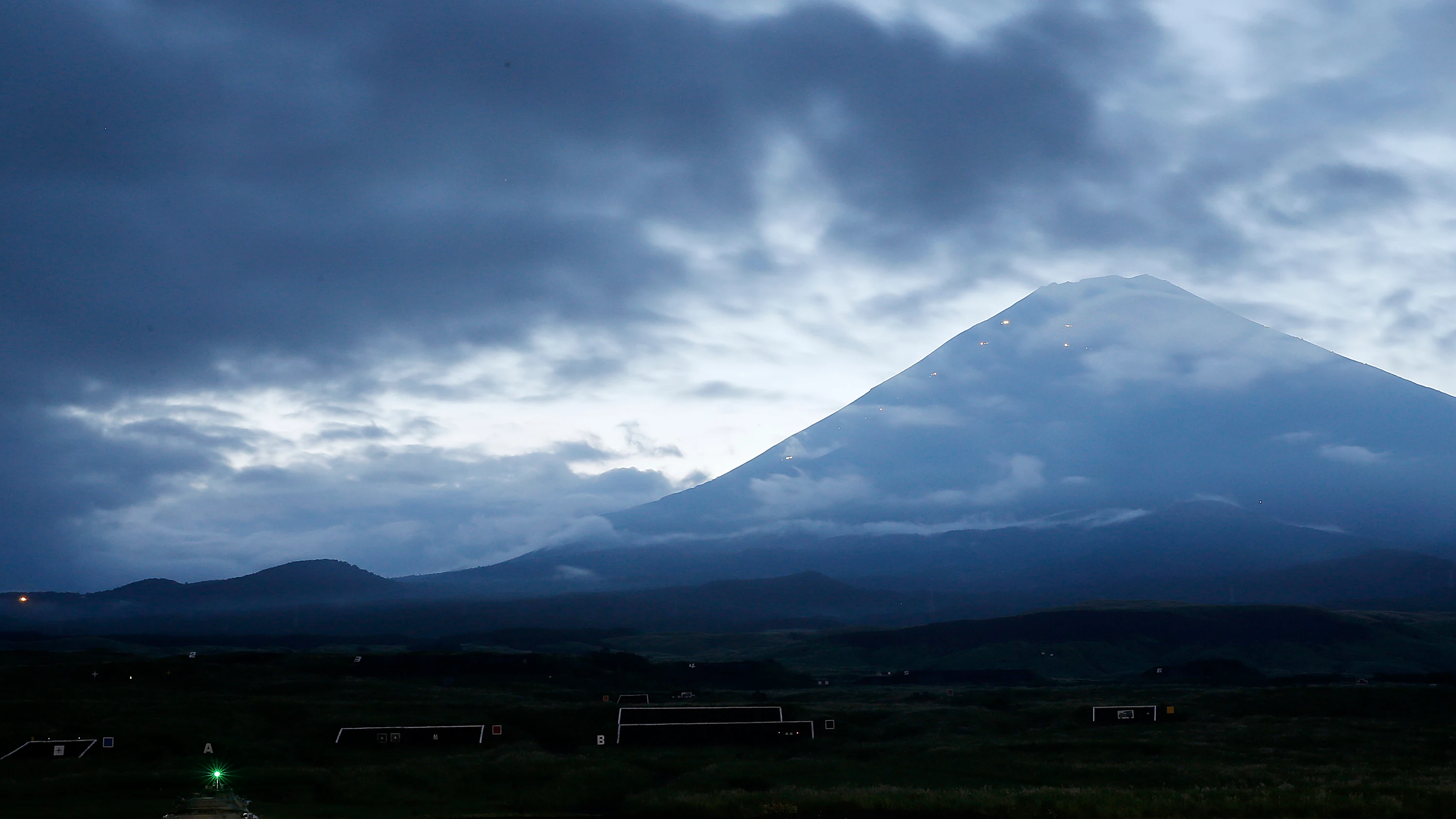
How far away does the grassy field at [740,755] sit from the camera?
6856cm

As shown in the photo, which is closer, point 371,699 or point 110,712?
point 110,712

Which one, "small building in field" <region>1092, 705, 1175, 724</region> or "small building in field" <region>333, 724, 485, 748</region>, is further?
"small building in field" <region>1092, 705, 1175, 724</region>

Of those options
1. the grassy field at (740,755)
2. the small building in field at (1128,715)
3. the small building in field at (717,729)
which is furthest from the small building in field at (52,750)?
the small building in field at (1128,715)

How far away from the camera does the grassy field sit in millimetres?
68562

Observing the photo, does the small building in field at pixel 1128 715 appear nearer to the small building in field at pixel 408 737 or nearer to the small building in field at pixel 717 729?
the small building in field at pixel 717 729

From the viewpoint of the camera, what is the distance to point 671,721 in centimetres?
10631

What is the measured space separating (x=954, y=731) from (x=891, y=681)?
70682 mm

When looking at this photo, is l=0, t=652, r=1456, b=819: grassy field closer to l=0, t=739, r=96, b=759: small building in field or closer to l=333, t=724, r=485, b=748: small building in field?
l=0, t=739, r=96, b=759: small building in field

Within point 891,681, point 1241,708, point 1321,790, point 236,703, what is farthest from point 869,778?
point 891,681

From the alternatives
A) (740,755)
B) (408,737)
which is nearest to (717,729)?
(740,755)

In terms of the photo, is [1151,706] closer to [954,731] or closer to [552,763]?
[954,731]

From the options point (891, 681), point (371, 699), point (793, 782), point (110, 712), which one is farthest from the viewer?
point (891, 681)

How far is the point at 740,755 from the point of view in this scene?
95250 millimetres

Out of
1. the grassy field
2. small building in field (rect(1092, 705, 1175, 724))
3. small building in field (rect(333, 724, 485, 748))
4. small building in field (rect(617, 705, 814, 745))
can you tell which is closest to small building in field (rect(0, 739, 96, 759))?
the grassy field
